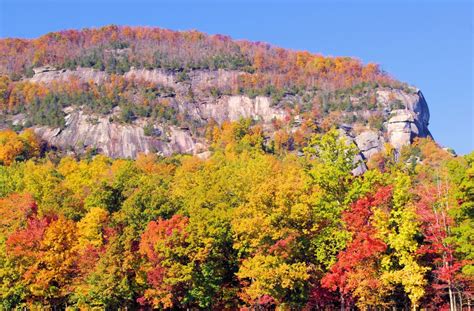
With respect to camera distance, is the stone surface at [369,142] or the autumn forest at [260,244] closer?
the autumn forest at [260,244]

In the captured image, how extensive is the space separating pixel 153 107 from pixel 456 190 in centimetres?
15774

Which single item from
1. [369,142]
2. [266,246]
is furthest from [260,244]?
[369,142]

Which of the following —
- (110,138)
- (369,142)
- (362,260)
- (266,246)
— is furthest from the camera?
(369,142)

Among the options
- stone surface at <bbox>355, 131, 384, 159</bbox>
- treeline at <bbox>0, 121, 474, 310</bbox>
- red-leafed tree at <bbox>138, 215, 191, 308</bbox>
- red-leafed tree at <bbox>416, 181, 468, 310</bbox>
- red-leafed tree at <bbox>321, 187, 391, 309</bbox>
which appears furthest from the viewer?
stone surface at <bbox>355, 131, 384, 159</bbox>

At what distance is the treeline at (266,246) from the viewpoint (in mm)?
46250

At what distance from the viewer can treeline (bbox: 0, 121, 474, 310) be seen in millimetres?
46250

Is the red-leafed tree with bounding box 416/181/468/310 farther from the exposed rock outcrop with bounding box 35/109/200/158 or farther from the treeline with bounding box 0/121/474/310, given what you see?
the exposed rock outcrop with bounding box 35/109/200/158

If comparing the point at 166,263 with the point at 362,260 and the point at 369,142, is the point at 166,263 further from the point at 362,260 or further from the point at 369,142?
the point at 369,142

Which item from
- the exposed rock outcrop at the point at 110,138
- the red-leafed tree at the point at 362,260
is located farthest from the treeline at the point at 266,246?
the exposed rock outcrop at the point at 110,138

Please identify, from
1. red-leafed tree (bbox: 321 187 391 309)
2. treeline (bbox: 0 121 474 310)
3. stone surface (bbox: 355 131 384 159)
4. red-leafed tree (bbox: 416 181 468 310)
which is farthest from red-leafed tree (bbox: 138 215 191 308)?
stone surface (bbox: 355 131 384 159)

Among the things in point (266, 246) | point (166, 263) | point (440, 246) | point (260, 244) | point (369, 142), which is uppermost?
point (369, 142)

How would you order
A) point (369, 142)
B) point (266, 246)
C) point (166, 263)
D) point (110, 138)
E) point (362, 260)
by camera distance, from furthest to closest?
point (369, 142) → point (110, 138) → point (166, 263) → point (266, 246) → point (362, 260)

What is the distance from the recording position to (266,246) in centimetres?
4931

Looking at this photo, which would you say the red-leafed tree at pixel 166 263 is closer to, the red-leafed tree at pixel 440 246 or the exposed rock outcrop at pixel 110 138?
the red-leafed tree at pixel 440 246
